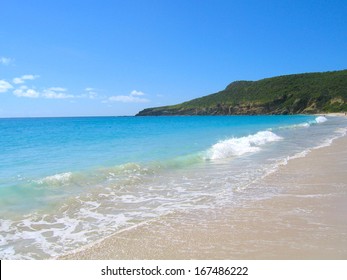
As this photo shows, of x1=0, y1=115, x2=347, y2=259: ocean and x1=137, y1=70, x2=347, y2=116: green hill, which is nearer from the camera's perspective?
x1=0, y1=115, x2=347, y2=259: ocean

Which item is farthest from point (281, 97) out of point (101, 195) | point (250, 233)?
point (250, 233)

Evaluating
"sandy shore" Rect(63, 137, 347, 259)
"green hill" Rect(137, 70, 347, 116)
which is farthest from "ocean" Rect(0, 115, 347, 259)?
"green hill" Rect(137, 70, 347, 116)

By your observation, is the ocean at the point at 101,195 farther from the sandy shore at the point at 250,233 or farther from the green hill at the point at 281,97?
the green hill at the point at 281,97

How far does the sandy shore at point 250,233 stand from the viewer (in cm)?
485

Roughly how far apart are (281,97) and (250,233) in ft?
442

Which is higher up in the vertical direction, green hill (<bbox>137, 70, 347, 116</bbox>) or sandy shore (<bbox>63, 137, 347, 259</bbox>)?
green hill (<bbox>137, 70, 347, 116</bbox>)

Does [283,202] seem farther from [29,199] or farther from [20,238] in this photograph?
[29,199]

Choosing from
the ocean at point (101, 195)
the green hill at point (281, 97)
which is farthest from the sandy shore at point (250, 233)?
the green hill at point (281, 97)

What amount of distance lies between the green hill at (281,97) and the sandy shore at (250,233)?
4506 inches

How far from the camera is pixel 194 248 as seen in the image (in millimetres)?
5051

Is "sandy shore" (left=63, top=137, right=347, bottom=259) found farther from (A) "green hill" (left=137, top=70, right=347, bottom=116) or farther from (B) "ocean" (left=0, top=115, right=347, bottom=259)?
(A) "green hill" (left=137, top=70, right=347, bottom=116)

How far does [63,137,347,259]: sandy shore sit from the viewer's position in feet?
15.9

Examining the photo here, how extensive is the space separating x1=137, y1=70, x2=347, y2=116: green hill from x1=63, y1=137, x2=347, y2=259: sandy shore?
11446cm
